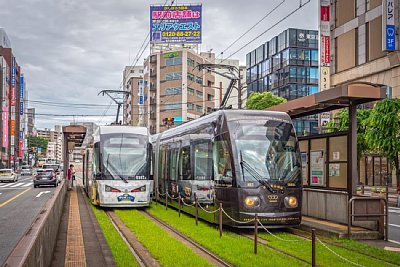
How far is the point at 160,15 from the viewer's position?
88.8 m

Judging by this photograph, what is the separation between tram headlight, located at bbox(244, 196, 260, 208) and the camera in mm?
14000

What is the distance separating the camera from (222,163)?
14945 mm

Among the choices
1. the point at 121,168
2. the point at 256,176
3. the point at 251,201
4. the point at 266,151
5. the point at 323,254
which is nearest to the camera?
the point at 323,254

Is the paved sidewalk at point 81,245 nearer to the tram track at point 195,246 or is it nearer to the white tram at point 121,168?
the tram track at point 195,246

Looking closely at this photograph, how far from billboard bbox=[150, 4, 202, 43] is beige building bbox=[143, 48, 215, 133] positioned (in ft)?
7.19

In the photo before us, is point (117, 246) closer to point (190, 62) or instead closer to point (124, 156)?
point (124, 156)

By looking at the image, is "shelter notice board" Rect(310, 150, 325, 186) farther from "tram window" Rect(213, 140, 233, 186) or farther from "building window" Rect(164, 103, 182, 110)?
"building window" Rect(164, 103, 182, 110)

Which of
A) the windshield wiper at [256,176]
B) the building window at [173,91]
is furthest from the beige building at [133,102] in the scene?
the windshield wiper at [256,176]

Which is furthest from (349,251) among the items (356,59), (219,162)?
(356,59)

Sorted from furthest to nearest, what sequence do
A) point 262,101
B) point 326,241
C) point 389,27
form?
point 262,101 → point 389,27 → point 326,241

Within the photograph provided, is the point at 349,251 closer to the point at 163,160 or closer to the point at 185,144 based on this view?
the point at 185,144

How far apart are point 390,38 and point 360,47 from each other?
7.20 metres

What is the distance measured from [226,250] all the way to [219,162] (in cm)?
416

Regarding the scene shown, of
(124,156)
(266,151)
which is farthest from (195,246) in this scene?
(124,156)
